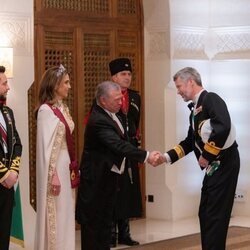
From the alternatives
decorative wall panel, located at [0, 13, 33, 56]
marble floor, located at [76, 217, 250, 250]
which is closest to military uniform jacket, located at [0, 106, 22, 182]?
decorative wall panel, located at [0, 13, 33, 56]

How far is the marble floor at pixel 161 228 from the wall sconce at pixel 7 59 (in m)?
1.72

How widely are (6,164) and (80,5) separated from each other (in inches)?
112

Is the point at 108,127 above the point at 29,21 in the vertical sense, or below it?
below

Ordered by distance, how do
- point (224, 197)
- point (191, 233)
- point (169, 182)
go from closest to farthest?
1. point (224, 197)
2. point (191, 233)
3. point (169, 182)

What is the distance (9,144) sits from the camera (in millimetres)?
5762

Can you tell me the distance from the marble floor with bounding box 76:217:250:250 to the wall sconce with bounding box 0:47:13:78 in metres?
1.72

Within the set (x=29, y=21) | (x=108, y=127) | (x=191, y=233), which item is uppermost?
(x=29, y=21)

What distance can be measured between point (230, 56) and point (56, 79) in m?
3.46

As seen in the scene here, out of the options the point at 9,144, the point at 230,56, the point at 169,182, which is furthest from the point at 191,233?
the point at 9,144

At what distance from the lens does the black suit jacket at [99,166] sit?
577cm

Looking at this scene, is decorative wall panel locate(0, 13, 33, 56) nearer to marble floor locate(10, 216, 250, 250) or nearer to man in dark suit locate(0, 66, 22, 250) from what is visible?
man in dark suit locate(0, 66, 22, 250)

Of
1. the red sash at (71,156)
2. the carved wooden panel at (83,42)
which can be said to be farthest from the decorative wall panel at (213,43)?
the red sash at (71,156)

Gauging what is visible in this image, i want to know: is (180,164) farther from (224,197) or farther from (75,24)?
(224,197)

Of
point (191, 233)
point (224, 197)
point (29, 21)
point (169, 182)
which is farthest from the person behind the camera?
point (169, 182)
